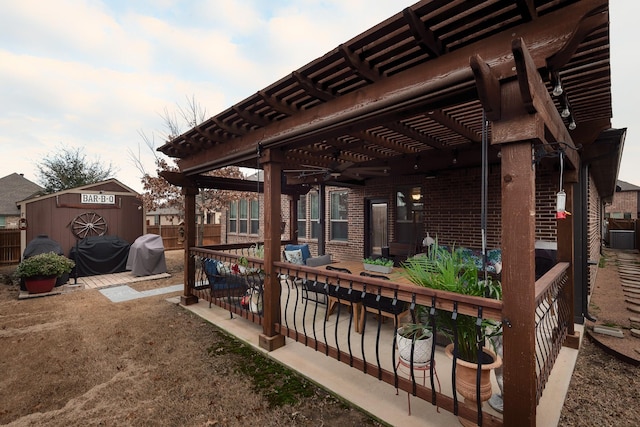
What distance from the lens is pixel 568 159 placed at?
295cm

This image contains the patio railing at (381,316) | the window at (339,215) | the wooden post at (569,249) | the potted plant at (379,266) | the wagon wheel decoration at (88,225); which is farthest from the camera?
the window at (339,215)

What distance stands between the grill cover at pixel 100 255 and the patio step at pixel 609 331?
11.1m

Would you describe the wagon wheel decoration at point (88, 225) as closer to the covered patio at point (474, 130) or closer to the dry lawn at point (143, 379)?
the dry lawn at point (143, 379)

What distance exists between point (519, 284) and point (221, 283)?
4.57 m

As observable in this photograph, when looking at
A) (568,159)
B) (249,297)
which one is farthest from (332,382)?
(568,159)

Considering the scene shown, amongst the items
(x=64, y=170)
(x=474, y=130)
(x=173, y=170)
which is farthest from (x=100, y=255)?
(x=64, y=170)

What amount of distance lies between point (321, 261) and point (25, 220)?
8792 millimetres

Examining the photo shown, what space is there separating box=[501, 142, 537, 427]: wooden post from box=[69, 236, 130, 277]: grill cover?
998cm

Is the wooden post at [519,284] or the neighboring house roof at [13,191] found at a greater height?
the neighboring house roof at [13,191]

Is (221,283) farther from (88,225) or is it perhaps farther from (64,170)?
(64,170)

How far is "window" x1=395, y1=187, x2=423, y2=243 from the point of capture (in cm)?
707

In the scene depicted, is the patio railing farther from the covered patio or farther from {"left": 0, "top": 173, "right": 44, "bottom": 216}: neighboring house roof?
{"left": 0, "top": 173, "right": 44, "bottom": 216}: neighboring house roof

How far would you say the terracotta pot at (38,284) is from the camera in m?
6.09

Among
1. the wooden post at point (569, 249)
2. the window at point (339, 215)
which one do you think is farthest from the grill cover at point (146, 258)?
the wooden post at point (569, 249)
